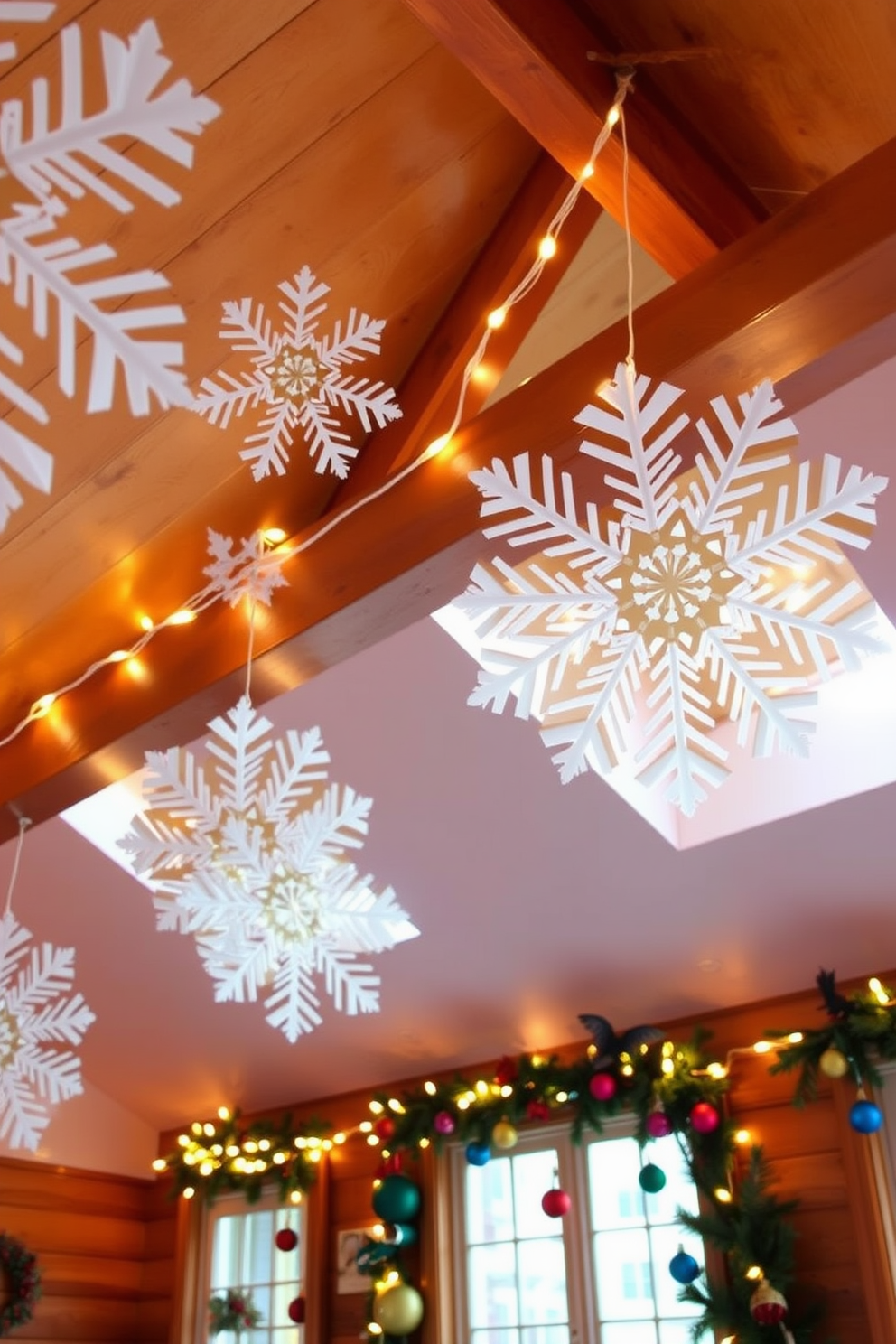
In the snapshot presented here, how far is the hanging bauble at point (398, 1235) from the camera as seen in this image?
16.4ft

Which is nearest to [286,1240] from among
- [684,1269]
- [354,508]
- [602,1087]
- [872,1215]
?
[602,1087]

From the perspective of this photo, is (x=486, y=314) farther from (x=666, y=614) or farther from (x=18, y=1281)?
(x=18, y=1281)

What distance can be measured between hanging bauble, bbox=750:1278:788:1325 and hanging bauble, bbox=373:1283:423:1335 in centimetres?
149

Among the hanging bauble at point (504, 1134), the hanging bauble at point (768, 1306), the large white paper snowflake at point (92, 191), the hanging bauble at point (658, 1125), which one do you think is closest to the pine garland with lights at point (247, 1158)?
the hanging bauble at point (504, 1134)

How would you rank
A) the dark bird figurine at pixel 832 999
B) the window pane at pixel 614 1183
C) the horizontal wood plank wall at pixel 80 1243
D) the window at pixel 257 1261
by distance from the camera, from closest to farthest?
the dark bird figurine at pixel 832 999
the window pane at pixel 614 1183
the window at pixel 257 1261
the horizontal wood plank wall at pixel 80 1243

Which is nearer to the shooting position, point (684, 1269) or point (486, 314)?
point (486, 314)

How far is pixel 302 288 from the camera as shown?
187 centimetres

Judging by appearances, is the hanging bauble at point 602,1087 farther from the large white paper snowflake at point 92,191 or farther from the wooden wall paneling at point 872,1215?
the large white paper snowflake at point 92,191

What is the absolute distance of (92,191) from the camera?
0.79 m

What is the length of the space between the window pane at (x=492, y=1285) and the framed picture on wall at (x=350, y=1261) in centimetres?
49

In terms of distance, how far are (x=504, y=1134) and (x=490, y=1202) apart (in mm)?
518

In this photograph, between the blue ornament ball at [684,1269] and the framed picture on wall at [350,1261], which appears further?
the framed picture on wall at [350,1261]

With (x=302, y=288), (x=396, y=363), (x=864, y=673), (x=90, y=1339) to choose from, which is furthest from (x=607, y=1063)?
(x=302, y=288)

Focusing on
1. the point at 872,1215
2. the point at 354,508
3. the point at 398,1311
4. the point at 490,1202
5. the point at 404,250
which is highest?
the point at 404,250
